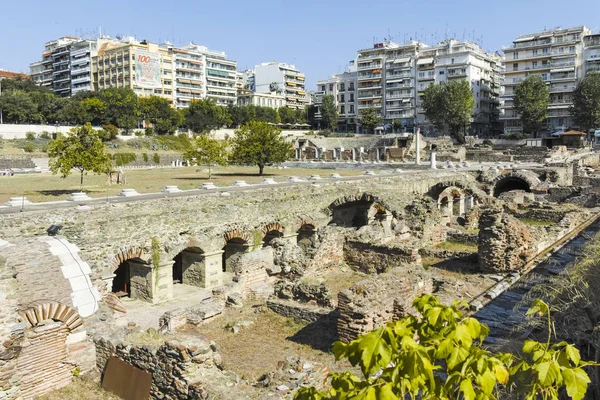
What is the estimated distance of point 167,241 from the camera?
16.8 meters

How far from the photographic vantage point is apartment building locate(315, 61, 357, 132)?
103 meters

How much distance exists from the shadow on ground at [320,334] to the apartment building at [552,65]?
252 feet

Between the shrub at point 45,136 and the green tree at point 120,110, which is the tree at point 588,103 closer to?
the green tree at point 120,110

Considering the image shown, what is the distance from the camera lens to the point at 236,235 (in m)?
19.1

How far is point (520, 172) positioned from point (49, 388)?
38.2 meters

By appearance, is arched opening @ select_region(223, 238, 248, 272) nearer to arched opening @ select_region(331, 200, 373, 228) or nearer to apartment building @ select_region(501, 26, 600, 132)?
arched opening @ select_region(331, 200, 373, 228)

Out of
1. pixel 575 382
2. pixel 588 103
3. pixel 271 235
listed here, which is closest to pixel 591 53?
pixel 588 103

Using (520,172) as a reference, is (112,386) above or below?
below

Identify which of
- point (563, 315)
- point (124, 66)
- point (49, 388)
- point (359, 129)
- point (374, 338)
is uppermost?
point (124, 66)

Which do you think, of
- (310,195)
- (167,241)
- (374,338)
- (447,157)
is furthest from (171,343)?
(447,157)

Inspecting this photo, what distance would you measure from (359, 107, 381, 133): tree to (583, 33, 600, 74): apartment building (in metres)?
32.8

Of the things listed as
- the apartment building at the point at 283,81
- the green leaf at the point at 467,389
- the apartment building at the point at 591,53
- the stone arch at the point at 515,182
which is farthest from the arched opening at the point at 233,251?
the apartment building at the point at 283,81

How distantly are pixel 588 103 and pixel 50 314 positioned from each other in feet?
242

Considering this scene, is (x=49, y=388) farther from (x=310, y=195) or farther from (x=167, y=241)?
(x=310, y=195)
